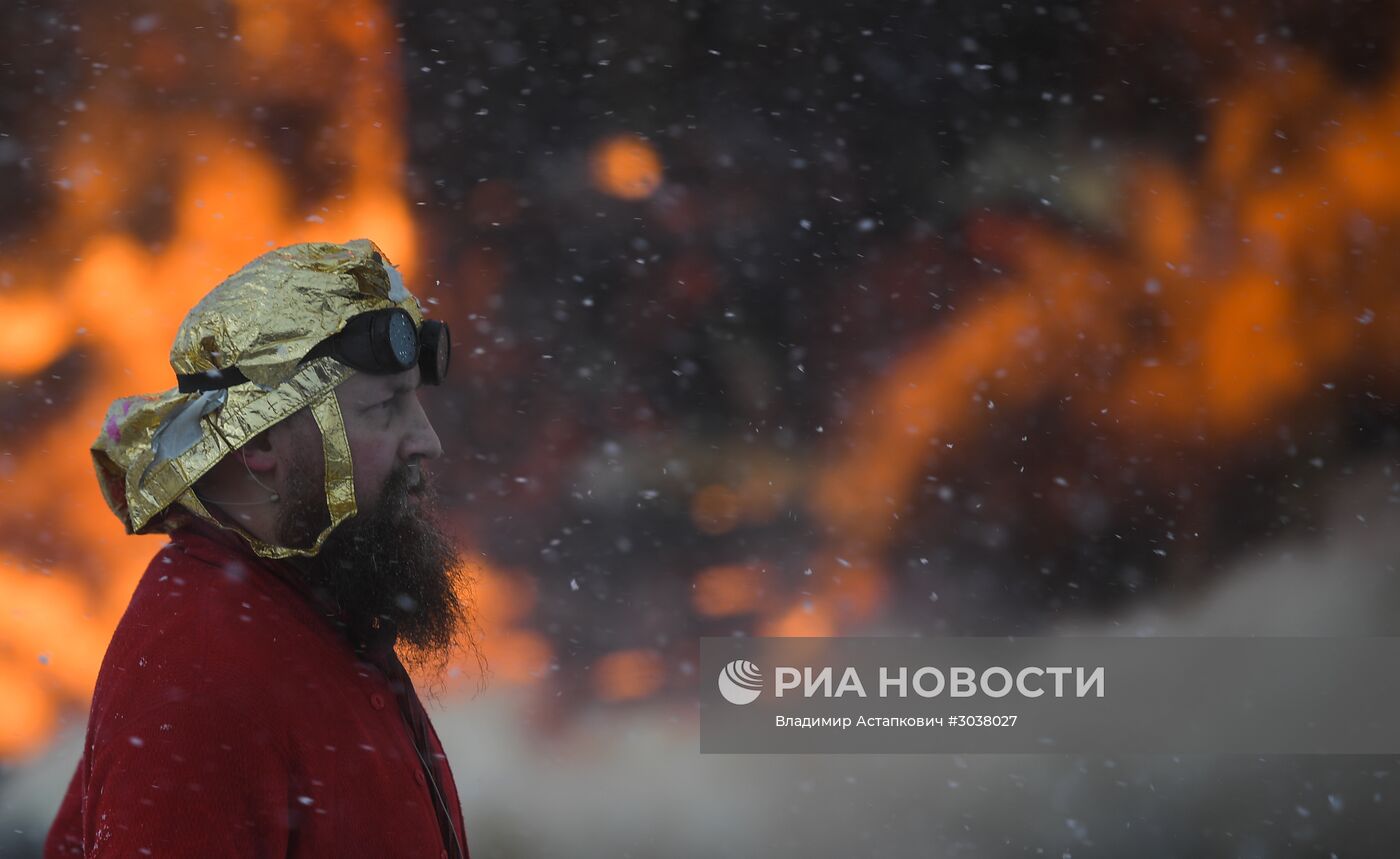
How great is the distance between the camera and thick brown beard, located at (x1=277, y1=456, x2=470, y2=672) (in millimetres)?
1531

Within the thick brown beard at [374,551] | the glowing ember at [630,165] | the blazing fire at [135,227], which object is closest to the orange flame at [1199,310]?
the glowing ember at [630,165]

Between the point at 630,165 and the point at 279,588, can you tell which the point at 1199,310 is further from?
the point at 279,588

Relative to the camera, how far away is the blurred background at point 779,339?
384cm

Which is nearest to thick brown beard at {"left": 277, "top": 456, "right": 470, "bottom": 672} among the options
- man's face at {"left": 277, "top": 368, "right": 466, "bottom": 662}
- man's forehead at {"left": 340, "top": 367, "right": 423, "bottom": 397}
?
man's face at {"left": 277, "top": 368, "right": 466, "bottom": 662}

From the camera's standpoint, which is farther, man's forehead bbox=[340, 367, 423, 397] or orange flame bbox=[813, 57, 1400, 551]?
orange flame bbox=[813, 57, 1400, 551]

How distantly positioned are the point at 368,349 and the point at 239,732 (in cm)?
54

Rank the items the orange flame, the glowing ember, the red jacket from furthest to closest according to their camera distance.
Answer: the glowing ember, the orange flame, the red jacket

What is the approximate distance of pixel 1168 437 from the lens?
3.93m

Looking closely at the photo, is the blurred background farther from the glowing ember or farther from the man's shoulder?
the man's shoulder

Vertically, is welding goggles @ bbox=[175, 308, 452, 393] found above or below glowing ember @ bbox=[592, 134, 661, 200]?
below

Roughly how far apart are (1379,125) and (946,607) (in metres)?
2.15

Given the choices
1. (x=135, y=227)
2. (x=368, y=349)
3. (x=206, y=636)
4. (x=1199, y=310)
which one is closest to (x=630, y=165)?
(x=135, y=227)

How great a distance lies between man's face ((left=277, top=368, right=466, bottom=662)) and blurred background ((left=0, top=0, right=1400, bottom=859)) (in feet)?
7.64

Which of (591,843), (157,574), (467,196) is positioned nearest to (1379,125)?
(467,196)
